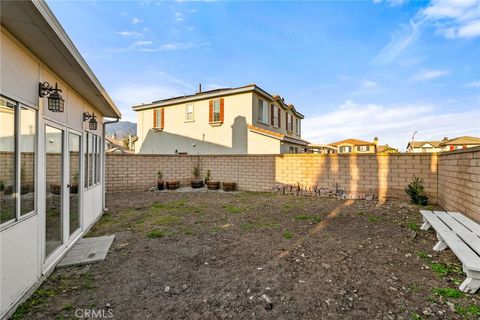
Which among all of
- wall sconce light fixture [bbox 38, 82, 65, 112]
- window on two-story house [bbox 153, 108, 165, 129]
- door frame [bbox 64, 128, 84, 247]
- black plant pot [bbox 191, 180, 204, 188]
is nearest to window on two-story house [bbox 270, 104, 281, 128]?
black plant pot [bbox 191, 180, 204, 188]

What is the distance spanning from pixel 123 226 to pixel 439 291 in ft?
19.5

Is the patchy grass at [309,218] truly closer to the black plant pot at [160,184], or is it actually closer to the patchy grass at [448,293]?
the patchy grass at [448,293]

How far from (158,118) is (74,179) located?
1423cm

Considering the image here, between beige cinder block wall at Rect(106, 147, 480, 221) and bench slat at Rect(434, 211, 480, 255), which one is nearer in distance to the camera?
bench slat at Rect(434, 211, 480, 255)

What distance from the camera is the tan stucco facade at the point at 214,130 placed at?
13680 millimetres

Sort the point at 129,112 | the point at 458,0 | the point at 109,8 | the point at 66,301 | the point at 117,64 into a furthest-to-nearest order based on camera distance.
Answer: the point at 129,112 < the point at 117,64 < the point at 109,8 < the point at 458,0 < the point at 66,301

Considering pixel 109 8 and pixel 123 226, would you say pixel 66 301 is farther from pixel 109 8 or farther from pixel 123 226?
pixel 109 8

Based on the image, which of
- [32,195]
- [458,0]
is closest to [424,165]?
[458,0]

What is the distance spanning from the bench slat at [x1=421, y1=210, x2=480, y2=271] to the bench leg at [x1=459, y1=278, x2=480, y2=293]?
21 centimetres

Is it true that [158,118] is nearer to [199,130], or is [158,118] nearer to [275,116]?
[199,130]

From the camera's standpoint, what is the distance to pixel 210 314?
7.07 ft

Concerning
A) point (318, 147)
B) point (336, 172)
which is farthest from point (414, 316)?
point (318, 147)

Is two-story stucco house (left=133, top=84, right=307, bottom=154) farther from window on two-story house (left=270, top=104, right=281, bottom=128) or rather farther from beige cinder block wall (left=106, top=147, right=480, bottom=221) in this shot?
beige cinder block wall (left=106, top=147, right=480, bottom=221)

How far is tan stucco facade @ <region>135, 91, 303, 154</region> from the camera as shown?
13.7 m
